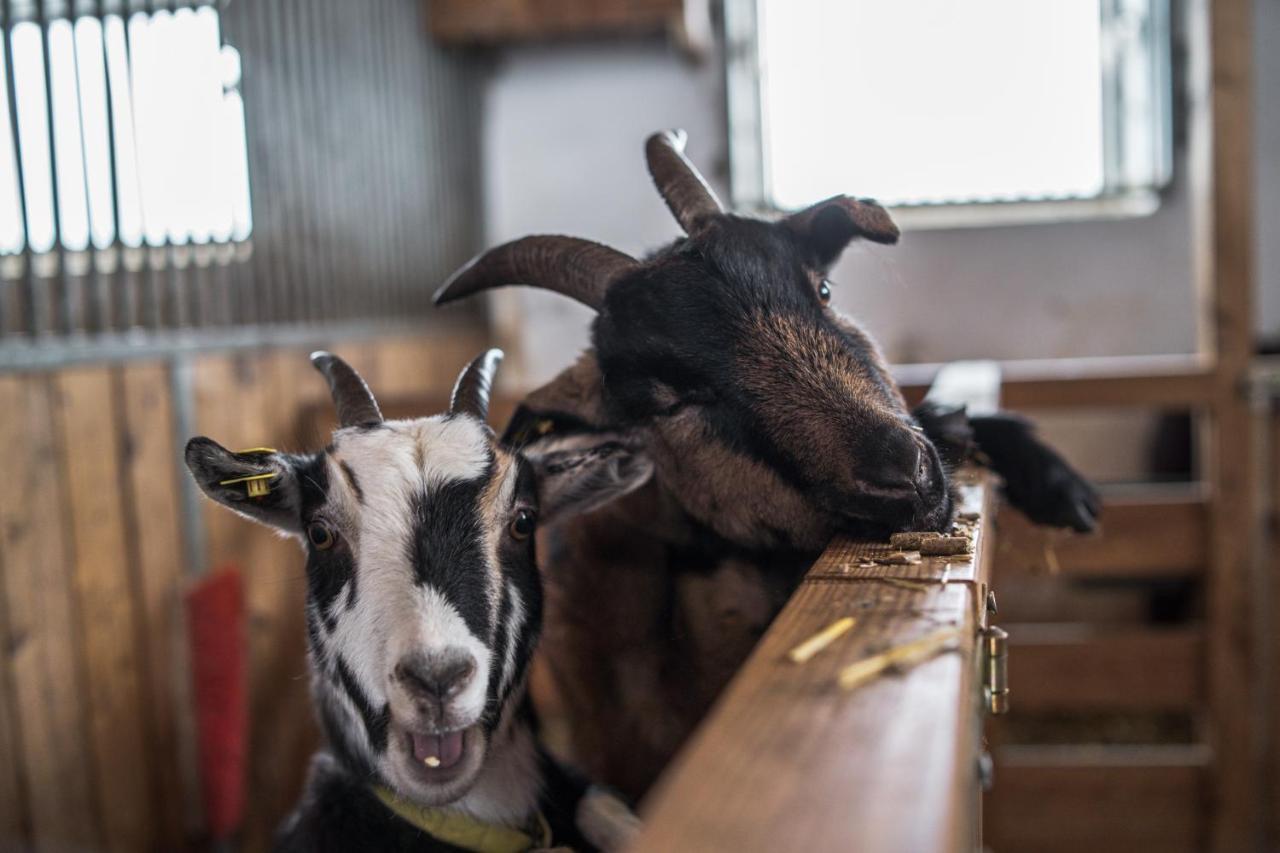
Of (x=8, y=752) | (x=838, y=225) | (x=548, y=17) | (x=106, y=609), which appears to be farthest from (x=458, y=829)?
(x=548, y=17)

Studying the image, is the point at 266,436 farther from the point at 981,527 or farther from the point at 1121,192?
the point at 1121,192

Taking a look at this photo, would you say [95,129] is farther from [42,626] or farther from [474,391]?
[474,391]

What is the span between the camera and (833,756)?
29.6 inches

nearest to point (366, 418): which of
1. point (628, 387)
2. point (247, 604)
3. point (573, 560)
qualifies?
point (628, 387)

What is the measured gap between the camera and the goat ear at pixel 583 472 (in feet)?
5.69

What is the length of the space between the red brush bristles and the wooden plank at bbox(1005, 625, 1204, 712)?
2.57 metres

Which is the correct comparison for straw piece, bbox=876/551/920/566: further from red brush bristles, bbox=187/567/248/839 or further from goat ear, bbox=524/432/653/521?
red brush bristles, bbox=187/567/248/839

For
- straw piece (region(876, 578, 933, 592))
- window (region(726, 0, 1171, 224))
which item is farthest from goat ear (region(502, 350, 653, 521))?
window (region(726, 0, 1171, 224))

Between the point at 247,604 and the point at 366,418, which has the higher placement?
the point at 366,418

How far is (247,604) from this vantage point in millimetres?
3740

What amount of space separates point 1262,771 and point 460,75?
476 cm

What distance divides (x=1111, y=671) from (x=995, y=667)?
3.17 m

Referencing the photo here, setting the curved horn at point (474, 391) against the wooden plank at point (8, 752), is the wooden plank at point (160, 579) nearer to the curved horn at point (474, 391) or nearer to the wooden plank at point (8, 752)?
the wooden plank at point (8, 752)

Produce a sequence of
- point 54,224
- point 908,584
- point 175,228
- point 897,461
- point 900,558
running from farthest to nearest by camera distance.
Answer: point 175,228 → point 54,224 → point 897,461 → point 900,558 → point 908,584
